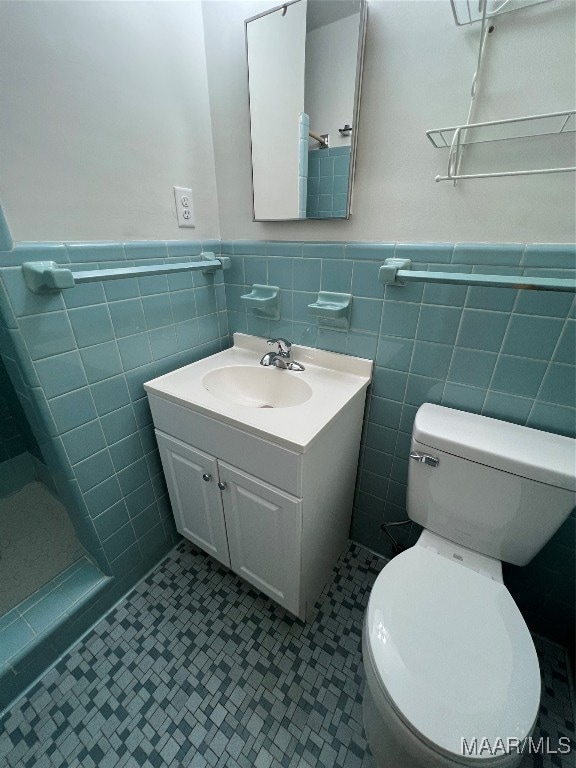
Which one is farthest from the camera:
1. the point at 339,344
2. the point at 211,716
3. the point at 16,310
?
the point at 339,344

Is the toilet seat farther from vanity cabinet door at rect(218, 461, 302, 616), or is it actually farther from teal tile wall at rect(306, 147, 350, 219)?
teal tile wall at rect(306, 147, 350, 219)

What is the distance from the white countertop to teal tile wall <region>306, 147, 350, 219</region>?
18.8 inches

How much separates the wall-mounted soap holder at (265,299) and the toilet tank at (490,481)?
65cm

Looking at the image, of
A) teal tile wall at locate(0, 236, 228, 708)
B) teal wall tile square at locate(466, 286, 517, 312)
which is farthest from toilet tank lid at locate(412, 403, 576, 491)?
teal tile wall at locate(0, 236, 228, 708)

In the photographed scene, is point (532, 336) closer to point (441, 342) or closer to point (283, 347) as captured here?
point (441, 342)

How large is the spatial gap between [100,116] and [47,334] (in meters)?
0.62

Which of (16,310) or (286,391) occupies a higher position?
(16,310)

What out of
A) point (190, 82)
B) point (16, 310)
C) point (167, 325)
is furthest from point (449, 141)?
point (16, 310)

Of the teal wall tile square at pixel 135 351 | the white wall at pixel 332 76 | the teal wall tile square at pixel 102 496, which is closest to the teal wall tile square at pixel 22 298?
the teal wall tile square at pixel 135 351

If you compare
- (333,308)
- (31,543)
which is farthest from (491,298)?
(31,543)

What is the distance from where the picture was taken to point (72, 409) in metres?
0.95

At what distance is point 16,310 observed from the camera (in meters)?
0.79

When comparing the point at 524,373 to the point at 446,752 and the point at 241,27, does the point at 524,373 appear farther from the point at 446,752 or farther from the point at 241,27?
the point at 241,27

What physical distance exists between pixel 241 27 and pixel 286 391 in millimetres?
1173
